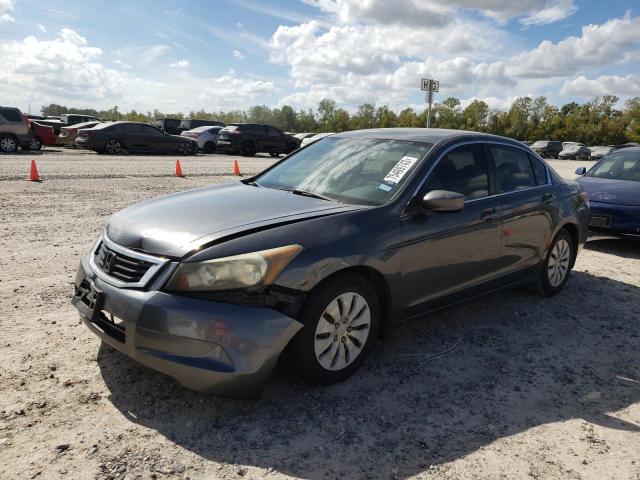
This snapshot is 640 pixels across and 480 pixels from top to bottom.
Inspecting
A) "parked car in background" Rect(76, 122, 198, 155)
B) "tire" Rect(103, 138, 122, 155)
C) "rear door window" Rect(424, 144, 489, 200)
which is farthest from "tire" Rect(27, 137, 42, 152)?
"rear door window" Rect(424, 144, 489, 200)

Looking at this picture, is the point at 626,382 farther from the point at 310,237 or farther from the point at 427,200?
the point at 310,237

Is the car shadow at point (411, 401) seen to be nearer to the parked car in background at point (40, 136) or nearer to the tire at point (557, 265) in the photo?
the tire at point (557, 265)

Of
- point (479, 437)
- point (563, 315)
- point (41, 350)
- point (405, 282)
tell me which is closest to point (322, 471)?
point (479, 437)

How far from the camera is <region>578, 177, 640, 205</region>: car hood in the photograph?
741 cm

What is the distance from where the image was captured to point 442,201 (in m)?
Result: 3.61

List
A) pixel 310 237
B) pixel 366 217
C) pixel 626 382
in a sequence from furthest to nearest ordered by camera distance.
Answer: pixel 626 382 < pixel 366 217 < pixel 310 237

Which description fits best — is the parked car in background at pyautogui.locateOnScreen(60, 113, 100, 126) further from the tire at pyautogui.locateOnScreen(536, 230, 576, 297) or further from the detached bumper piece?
the detached bumper piece

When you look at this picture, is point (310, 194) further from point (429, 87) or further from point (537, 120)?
point (537, 120)

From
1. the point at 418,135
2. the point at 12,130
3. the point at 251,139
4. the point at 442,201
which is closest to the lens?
the point at 442,201

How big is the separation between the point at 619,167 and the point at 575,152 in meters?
42.9

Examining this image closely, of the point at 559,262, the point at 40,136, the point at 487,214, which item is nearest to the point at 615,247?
the point at 559,262

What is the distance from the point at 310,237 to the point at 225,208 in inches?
28.2

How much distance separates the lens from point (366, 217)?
11.3 ft

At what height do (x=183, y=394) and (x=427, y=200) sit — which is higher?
(x=427, y=200)
